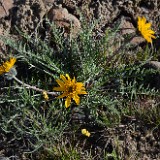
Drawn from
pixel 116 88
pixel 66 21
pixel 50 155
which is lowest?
pixel 50 155

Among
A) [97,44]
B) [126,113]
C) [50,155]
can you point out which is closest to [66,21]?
[97,44]

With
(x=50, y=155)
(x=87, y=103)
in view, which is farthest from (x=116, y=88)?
(x=50, y=155)

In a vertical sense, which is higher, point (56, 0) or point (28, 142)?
point (56, 0)

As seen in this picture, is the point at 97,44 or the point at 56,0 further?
the point at 56,0

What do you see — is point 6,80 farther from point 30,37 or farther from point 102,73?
point 102,73

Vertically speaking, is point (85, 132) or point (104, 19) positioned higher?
point (104, 19)

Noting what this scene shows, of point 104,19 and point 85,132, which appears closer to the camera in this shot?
point 85,132
